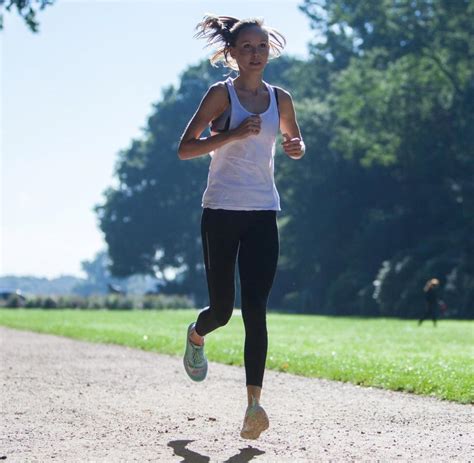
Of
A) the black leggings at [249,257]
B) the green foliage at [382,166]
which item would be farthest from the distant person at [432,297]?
the black leggings at [249,257]

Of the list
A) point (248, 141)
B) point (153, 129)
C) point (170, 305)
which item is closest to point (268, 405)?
point (248, 141)

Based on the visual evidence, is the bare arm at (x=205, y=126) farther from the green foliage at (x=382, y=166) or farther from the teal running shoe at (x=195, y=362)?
the green foliage at (x=382, y=166)

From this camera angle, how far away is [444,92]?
45.5 meters

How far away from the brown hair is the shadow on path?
7.36 feet

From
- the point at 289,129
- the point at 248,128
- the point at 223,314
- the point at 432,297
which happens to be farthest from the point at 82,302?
the point at 248,128

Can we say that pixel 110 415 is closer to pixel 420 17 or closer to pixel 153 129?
pixel 420 17

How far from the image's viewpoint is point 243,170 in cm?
578

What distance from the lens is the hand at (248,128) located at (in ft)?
18.4

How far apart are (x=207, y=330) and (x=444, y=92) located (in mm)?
40791

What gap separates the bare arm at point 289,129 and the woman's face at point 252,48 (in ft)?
0.70

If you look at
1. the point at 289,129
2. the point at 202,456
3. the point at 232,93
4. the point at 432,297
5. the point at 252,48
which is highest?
the point at 252,48

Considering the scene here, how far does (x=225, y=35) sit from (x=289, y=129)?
26.7 inches

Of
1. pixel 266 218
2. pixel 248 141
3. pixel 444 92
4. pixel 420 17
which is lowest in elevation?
pixel 266 218

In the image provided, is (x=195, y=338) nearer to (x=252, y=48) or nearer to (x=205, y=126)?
(x=205, y=126)
